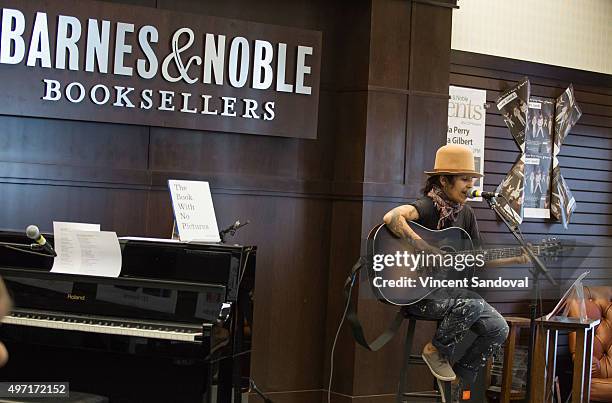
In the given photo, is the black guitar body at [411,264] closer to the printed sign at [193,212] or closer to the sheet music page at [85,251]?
the printed sign at [193,212]

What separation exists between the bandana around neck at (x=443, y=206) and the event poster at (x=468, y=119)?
1.46m

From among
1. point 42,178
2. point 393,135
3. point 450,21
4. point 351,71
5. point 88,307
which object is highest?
point 450,21

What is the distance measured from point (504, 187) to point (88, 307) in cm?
364

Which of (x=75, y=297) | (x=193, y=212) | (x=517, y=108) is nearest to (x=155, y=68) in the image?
(x=193, y=212)

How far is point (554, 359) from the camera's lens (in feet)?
20.1


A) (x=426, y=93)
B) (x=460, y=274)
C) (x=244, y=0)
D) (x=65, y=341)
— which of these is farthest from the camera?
(x=426, y=93)

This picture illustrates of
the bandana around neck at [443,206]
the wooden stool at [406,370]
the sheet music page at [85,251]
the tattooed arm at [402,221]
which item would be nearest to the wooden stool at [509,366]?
the wooden stool at [406,370]

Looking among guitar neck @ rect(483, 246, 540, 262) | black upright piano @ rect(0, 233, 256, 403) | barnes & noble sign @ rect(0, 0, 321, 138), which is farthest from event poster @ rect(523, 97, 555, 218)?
black upright piano @ rect(0, 233, 256, 403)

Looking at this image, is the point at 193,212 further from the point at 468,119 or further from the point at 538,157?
the point at 538,157

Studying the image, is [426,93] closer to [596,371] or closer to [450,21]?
[450,21]

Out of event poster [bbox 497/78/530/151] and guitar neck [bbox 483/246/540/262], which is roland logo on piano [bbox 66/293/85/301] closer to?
guitar neck [bbox 483/246/540/262]

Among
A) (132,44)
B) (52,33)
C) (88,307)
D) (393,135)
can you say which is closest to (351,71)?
(393,135)

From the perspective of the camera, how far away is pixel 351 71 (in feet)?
20.7

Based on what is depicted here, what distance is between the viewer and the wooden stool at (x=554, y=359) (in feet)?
19.7
